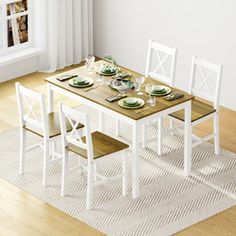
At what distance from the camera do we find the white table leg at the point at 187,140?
7.08 m

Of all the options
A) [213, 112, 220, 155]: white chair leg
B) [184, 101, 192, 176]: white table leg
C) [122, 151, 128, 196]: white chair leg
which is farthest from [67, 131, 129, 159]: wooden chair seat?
[213, 112, 220, 155]: white chair leg

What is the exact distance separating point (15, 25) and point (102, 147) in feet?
10.3

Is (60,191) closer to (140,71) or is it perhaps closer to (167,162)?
(167,162)

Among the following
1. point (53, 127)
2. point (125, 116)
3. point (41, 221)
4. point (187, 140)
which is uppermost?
point (125, 116)

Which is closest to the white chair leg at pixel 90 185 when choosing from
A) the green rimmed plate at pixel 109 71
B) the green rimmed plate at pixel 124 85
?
the green rimmed plate at pixel 124 85

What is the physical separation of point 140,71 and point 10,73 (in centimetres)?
150

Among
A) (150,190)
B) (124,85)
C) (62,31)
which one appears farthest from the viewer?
(62,31)

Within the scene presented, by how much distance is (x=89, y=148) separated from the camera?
6547 mm

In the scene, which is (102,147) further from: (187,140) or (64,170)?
(187,140)

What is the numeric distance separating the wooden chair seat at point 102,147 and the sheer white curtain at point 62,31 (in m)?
2.79

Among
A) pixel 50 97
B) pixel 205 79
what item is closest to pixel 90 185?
pixel 50 97

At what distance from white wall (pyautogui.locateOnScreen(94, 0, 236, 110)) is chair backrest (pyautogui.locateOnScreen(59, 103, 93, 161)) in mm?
2182

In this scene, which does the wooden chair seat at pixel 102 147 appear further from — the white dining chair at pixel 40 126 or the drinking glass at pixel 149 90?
the drinking glass at pixel 149 90

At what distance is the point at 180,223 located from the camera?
656 cm
